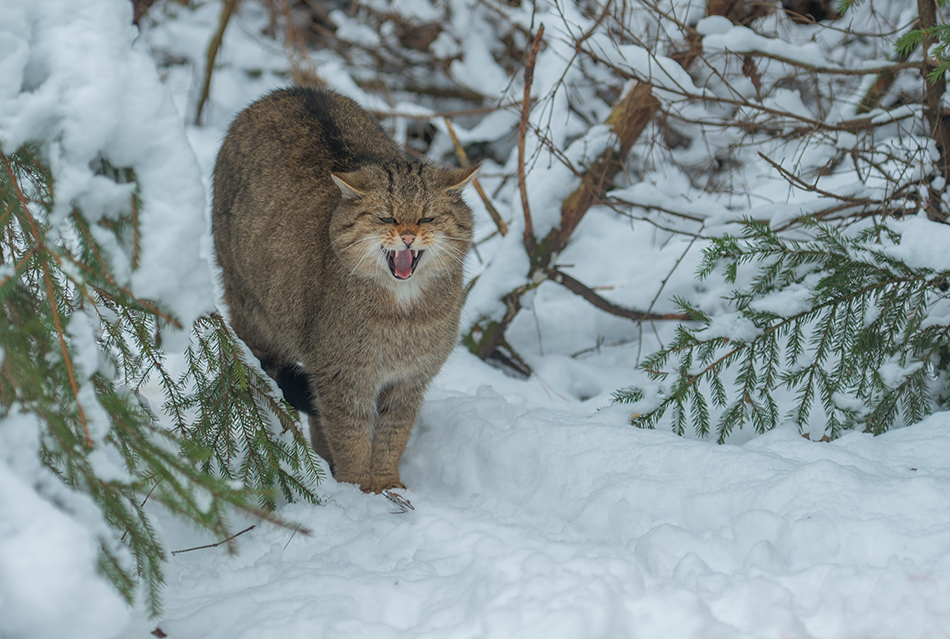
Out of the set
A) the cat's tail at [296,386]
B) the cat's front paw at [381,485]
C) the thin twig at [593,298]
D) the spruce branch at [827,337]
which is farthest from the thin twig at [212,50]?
the spruce branch at [827,337]

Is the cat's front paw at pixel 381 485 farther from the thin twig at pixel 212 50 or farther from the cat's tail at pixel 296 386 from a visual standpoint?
the thin twig at pixel 212 50

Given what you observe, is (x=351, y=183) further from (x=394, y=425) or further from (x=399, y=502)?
(x=399, y=502)

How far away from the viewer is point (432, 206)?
3049 mm

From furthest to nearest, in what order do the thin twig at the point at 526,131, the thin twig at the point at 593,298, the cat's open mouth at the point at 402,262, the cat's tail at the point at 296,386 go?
the thin twig at the point at 593,298
the thin twig at the point at 526,131
the cat's tail at the point at 296,386
the cat's open mouth at the point at 402,262

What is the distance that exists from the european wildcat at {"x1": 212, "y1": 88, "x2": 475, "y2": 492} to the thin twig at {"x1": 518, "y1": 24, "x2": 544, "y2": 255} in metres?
0.74

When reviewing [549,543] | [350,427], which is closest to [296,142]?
[350,427]

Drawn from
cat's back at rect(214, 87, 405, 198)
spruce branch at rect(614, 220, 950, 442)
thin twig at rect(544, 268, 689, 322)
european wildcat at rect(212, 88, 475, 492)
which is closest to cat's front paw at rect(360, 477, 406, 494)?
european wildcat at rect(212, 88, 475, 492)

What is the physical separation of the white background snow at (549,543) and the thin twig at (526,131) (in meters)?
1.29

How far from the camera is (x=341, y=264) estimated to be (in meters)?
3.14

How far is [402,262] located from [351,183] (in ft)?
1.20

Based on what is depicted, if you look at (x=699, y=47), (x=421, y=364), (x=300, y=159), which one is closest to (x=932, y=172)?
(x=699, y=47)

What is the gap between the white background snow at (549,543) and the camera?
1.85 meters

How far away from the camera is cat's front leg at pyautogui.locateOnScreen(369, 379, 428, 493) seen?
3.28 m

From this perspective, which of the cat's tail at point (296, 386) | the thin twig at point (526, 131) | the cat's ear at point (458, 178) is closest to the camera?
the cat's ear at point (458, 178)
